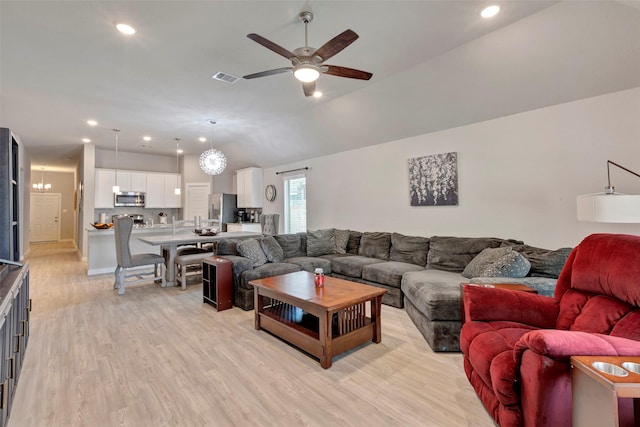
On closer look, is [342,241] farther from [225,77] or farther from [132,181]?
[132,181]

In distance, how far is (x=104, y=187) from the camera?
7.38 m

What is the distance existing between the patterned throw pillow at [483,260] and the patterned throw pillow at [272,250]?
8.24ft

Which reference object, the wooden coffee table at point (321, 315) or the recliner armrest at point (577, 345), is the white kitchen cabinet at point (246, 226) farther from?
Result: the recliner armrest at point (577, 345)

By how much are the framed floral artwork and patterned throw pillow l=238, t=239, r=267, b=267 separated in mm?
2516

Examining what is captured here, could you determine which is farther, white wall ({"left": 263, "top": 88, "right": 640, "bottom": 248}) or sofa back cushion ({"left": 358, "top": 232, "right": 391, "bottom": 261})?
sofa back cushion ({"left": 358, "top": 232, "right": 391, "bottom": 261})

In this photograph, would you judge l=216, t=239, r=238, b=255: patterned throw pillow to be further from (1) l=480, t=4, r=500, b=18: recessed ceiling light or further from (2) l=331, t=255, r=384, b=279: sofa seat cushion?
(1) l=480, t=4, r=500, b=18: recessed ceiling light

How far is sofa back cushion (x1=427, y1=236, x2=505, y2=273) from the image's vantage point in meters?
3.60

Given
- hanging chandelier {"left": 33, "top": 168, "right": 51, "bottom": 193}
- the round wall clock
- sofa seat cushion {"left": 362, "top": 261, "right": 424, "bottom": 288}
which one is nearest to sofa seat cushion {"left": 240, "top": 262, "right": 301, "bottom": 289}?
sofa seat cushion {"left": 362, "top": 261, "right": 424, "bottom": 288}

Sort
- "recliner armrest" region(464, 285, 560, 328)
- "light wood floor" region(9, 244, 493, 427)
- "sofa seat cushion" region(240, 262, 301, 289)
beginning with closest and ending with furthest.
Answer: "light wood floor" region(9, 244, 493, 427) < "recliner armrest" region(464, 285, 560, 328) < "sofa seat cushion" region(240, 262, 301, 289)

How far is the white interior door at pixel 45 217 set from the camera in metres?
11.3

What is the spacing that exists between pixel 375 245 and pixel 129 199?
260 inches

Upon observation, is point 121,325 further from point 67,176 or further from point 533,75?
point 67,176

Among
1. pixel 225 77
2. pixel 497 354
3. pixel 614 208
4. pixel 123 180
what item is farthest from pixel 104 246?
pixel 614 208

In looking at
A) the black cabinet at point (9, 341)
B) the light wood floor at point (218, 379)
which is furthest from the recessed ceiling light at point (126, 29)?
the light wood floor at point (218, 379)
